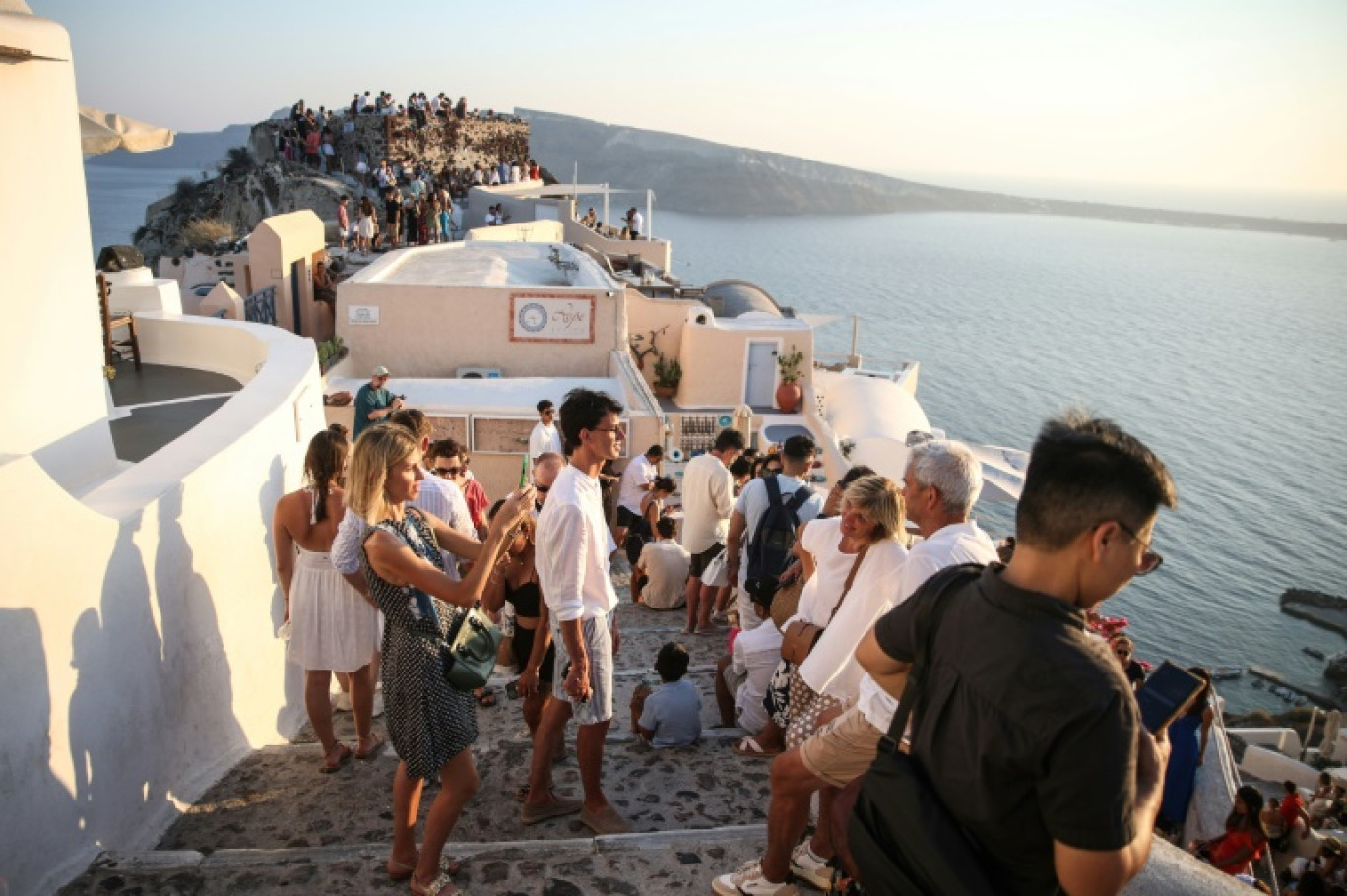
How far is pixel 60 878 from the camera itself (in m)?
3.22

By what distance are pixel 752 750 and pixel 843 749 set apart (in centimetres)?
199

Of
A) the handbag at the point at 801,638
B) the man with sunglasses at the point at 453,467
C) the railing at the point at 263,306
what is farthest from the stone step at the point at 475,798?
the railing at the point at 263,306

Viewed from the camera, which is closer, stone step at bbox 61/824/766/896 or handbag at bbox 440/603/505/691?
stone step at bbox 61/824/766/896

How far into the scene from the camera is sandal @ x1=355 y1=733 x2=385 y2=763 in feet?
15.3

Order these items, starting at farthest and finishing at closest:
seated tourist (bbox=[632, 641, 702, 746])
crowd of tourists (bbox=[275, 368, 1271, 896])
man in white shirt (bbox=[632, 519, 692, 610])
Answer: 1. man in white shirt (bbox=[632, 519, 692, 610])
2. seated tourist (bbox=[632, 641, 702, 746])
3. crowd of tourists (bbox=[275, 368, 1271, 896])

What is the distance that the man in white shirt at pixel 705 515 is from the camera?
7.68 meters

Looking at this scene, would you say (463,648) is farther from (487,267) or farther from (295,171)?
(295,171)

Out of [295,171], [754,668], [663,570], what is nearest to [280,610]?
[754,668]

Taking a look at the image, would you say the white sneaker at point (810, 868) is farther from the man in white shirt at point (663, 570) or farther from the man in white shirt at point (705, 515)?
the man in white shirt at point (663, 570)

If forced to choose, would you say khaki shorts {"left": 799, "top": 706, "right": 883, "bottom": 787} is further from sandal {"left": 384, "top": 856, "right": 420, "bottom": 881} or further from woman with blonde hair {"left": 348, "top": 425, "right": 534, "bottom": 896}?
sandal {"left": 384, "top": 856, "right": 420, "bottom": 881}

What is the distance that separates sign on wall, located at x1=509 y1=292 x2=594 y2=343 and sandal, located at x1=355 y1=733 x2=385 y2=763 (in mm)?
11173

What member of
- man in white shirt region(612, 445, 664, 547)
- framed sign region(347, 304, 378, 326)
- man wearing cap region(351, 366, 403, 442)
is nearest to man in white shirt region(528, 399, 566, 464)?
man in white shirt region(612, 445, 664, 547)

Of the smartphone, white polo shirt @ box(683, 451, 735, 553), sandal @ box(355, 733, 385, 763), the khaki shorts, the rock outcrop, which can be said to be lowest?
the rock outcrop

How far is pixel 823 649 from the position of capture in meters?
3.75
